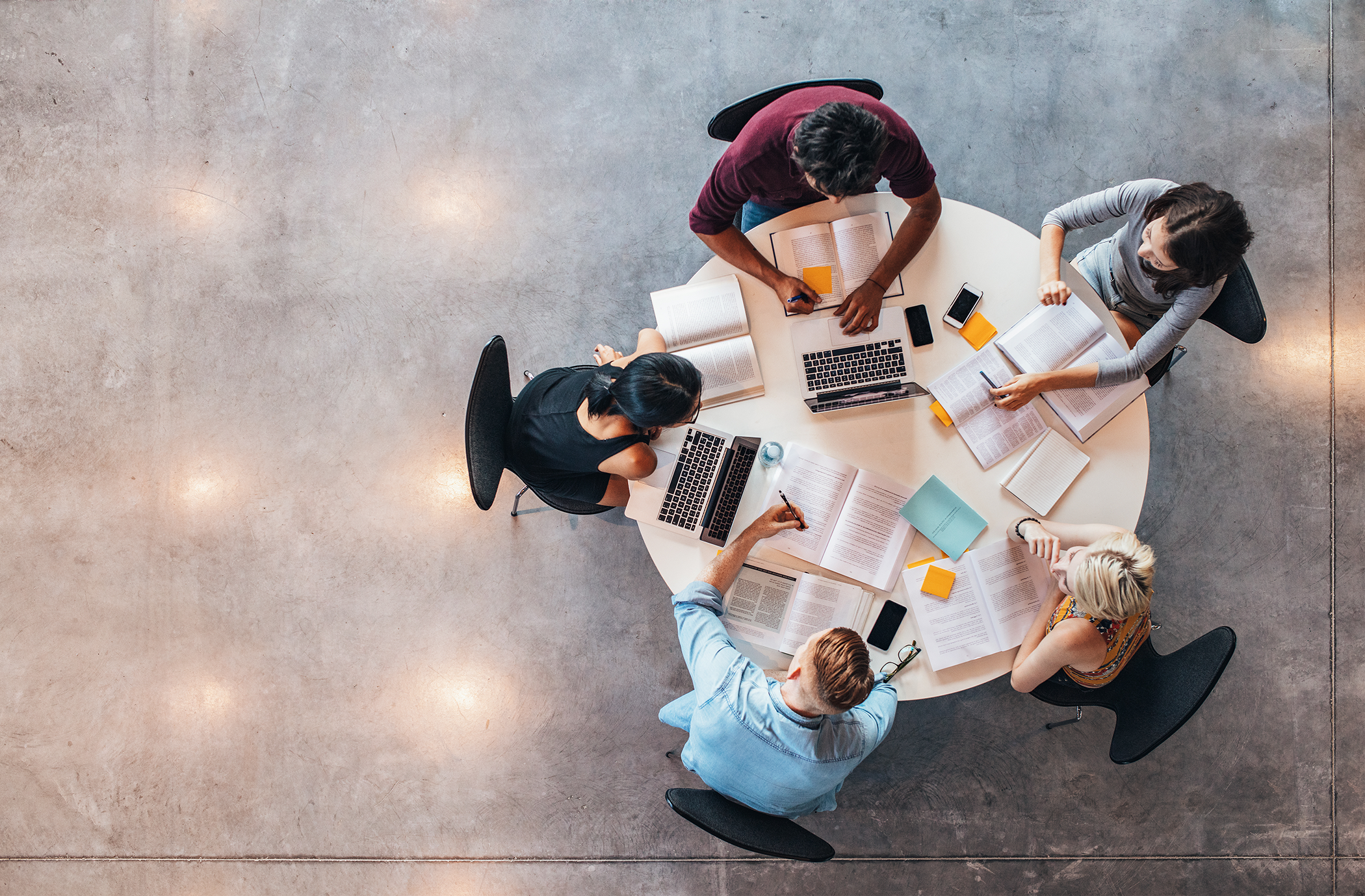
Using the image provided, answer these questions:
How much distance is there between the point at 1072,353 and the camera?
207cm

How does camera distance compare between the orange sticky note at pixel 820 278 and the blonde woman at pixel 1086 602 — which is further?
the orange sticky note at pixel 820 278

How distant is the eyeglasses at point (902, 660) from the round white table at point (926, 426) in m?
0.02

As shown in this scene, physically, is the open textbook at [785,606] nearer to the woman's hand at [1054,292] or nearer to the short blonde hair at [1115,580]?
the short blonde hair at [1115,580]

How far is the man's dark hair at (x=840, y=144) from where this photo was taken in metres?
1.73

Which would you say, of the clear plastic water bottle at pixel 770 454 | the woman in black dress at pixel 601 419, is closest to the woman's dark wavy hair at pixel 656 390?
the woman in black dress at pixel 601 419

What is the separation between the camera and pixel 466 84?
3.05 meters

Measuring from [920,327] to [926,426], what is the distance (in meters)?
0.29

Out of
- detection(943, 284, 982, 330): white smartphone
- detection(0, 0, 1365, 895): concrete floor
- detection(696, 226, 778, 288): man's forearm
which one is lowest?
detection(0, 0, 1365, 895): concrete floor

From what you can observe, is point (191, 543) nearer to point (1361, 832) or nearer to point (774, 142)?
point (774, 142)

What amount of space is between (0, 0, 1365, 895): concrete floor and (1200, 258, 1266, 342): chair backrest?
0.87 metres

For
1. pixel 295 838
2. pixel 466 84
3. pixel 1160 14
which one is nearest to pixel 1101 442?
pixel 1160 14

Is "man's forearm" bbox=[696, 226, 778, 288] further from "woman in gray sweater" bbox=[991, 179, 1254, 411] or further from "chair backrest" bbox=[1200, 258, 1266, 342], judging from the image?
"chair backrest" bbox=[1200, 258, 1266, 342]

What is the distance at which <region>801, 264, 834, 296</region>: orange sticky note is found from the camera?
2102mm

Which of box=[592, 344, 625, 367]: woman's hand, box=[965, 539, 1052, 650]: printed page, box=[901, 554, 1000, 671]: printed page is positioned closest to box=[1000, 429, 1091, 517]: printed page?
box=[965, 539, 1052, 650]: printed page
